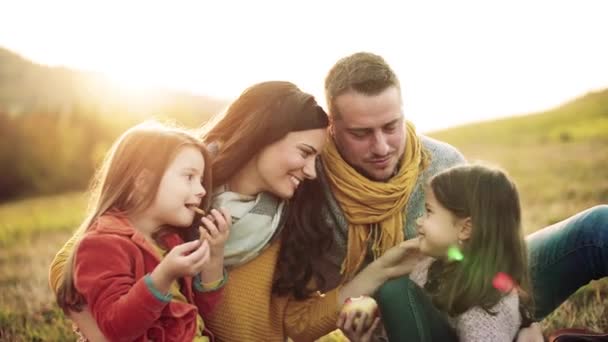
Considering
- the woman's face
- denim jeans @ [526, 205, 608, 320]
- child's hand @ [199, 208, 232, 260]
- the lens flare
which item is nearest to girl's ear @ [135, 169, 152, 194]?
child's hand @ [199, 208, 232, 260]

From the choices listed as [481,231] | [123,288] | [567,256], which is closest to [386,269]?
[481,231]

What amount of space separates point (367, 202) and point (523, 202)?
5.53m

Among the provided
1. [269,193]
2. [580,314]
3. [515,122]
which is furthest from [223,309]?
[515,122]

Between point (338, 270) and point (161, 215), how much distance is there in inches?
44.5

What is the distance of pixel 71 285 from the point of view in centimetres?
308

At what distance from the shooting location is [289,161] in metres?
3.50

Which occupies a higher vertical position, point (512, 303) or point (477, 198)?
point (477, 198)

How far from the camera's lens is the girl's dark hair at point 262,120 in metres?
3.54

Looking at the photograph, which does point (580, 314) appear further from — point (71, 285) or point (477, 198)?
point (71, 285)

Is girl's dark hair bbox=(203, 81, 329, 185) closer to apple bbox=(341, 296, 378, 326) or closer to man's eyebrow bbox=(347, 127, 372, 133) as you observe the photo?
man's eyebrow bbox=(347, 127, 372, 133)

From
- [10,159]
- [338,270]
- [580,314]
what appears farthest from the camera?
[10,159]

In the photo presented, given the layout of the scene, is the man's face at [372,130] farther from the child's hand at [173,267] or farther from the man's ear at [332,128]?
the child's hand at [173,267]

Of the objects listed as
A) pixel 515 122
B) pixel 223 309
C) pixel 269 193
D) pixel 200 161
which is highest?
pixel 200 161

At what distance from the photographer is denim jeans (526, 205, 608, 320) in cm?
362
